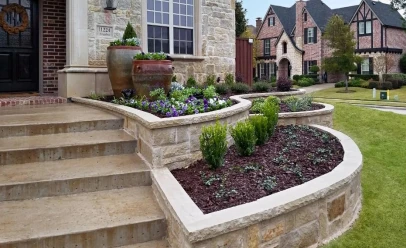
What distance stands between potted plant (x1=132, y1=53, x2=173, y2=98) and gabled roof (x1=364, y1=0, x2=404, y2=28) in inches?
1411

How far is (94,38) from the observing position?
816 centimetres

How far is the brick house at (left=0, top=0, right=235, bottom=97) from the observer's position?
7930 millimetres

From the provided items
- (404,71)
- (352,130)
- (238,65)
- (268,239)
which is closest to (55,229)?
(268,239)

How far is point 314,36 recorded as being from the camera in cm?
4000

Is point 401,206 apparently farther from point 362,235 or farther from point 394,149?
point 394,149

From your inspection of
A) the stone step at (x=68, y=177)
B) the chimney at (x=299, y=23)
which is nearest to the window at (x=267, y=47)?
the chimney at (x=299, y=23)

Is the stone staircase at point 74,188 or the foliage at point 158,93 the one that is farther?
the foliage at point 158,93

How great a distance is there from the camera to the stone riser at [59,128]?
15.2 ft

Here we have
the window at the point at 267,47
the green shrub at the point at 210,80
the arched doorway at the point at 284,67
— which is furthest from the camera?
the window at the point at 267,47

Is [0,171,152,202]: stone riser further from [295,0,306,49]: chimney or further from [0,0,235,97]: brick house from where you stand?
[295,0,306,49]: chimney

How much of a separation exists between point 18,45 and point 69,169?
560 cm

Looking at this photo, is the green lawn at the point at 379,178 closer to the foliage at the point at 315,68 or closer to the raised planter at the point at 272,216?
the raised planter at the point at 272,216

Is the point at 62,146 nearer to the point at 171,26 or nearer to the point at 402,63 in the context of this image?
the point at 171,26

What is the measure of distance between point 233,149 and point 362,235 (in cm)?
180
